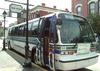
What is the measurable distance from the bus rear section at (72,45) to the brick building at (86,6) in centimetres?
2033

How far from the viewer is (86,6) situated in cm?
3206

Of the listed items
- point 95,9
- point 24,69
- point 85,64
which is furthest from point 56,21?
point 95,9

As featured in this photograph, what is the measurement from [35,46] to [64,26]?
9.53 feet

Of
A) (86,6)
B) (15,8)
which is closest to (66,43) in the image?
(15,8)

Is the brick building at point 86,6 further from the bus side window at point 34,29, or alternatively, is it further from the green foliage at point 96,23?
the bus side window at point 34,29

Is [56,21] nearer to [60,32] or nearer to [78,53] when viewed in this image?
[60,32]

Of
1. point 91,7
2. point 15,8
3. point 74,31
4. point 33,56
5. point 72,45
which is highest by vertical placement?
point 91,7

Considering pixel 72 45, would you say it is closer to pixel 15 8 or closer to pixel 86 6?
pixel 15 8

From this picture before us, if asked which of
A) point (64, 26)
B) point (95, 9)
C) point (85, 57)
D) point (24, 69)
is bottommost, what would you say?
point (24, 69)

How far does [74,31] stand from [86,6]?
24076 millimetres

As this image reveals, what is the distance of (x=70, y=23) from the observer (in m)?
8.98

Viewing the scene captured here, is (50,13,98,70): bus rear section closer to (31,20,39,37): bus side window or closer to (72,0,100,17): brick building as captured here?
(31,20,39,37): bus side window

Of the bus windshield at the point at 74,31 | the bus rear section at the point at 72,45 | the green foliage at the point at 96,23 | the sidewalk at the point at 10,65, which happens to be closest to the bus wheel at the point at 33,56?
the sidewalk at the point at 10,65

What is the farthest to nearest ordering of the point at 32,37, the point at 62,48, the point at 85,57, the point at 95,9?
1. the point at 95,9
2. the point at 32,37
3. the point at 85,57
4. the point at 62,48
